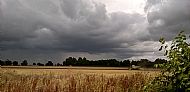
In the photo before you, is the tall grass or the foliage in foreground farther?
the tall grass

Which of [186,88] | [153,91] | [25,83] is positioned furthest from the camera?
[25,83]

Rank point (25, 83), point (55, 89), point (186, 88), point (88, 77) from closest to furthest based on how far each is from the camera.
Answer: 1. point (186, 88)
2. point (55, 89)
3. point (25, 83)
4. point (88, 77)

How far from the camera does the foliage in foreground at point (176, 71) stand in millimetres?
8312

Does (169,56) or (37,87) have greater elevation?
(169,56)

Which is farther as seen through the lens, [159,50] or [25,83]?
[25,83]

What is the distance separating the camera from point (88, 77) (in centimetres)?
1379

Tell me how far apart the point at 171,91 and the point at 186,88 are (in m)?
0.39

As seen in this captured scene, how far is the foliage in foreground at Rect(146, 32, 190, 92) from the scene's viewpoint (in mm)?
8312

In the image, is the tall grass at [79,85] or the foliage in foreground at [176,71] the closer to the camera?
the foliage in foreground at [176,71]

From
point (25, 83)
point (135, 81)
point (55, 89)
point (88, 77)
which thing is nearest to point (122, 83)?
point (135, 81)

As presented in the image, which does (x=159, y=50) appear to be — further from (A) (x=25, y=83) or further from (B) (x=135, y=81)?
(A) (x=25, y=83)

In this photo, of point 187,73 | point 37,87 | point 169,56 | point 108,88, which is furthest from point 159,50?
point 37,87

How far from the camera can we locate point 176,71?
852 cm

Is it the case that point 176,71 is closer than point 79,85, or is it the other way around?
point 176,71
